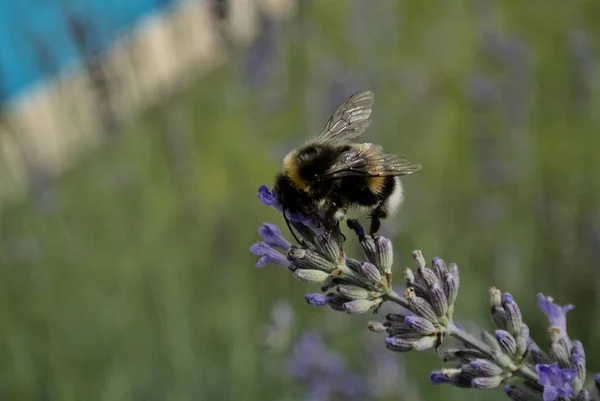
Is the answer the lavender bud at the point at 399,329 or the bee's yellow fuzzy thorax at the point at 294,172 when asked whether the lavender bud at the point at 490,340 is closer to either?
the lavender bud at the point at 399,329

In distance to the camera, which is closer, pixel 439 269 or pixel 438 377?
pixel 438 377

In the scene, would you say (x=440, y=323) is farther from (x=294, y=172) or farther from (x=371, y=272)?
(x=294, y=172)

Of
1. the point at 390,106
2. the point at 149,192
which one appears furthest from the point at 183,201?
the point at 390,106

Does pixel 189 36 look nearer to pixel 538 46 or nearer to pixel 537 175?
pixel 537 175

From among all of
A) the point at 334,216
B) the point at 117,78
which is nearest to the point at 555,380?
the point at 334,216

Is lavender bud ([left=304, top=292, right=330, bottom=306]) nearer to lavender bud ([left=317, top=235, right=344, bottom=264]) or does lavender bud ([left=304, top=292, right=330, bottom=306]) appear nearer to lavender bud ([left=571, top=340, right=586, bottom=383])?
lavender bud ([left=317, top=235, right=344, bottom=264])

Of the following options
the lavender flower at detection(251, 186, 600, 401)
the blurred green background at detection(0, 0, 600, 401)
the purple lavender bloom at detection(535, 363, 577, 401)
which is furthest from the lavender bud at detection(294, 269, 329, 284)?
the blurred green background at detection(0, 0, 600, 401)

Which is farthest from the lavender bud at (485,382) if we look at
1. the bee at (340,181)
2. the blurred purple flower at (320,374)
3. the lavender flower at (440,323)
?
the blurred purple flower at (320,374)
